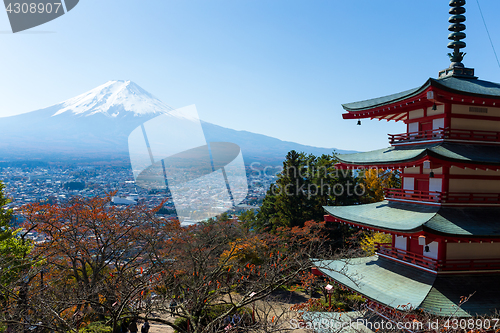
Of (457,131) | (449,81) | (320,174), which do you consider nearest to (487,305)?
(457,131)

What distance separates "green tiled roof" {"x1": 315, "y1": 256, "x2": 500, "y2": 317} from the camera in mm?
7406

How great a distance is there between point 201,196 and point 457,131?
2843 centimetres

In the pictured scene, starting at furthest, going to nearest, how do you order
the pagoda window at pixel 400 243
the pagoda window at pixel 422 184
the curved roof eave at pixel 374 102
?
1. the pagoda window at pixel 400 243
2. the curved roof eave at pixel 374 102
3. the pagoda window at pixel 422 184

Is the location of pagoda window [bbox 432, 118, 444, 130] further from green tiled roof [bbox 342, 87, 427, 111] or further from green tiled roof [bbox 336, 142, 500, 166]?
green tiled roof [bbox 342, 87, 427, 111]

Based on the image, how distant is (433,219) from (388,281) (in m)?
2.40

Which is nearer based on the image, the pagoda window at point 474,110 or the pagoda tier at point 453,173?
the pagoda tier at point 453,173

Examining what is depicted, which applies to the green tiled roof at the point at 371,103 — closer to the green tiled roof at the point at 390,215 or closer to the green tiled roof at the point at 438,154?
the green tiled roof at the point at 438,154

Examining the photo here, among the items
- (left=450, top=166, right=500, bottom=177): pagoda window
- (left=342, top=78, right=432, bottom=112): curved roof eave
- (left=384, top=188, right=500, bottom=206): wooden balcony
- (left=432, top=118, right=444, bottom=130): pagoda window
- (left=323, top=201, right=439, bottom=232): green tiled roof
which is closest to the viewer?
(left=323, top=201, right=439, bottom=232): green tiled roof

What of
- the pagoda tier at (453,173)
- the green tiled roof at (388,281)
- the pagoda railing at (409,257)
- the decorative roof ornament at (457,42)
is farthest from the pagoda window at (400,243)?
the decorative roof ornament at (457,42)

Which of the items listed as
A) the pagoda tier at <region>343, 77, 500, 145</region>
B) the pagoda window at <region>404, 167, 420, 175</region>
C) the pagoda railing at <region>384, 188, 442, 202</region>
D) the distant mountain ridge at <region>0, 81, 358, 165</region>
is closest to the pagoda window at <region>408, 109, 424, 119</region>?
the pagoda tier at <region>343, 77, 500, 145</region>

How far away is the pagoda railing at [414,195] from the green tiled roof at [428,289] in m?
2.25

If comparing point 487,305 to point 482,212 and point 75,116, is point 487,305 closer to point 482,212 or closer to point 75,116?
point 482,212

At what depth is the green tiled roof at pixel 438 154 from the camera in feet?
26.9

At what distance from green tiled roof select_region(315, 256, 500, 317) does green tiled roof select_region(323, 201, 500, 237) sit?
154 centimetres
